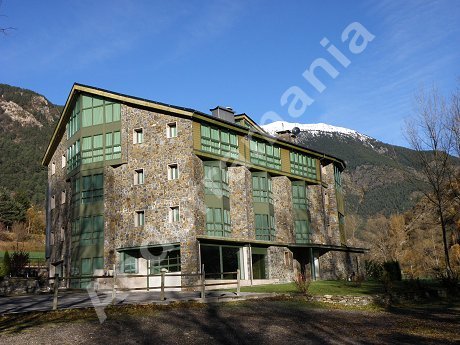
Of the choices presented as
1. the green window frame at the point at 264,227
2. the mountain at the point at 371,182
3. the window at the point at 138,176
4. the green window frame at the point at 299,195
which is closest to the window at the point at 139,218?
the window at the point at 138,176

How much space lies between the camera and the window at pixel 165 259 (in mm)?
30844

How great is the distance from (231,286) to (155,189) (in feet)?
27.2

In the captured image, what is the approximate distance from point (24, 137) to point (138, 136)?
135 m

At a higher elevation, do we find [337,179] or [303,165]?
[303,165]

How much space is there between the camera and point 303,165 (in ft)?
138

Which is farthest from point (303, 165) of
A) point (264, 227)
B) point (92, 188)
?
point (92, 188)

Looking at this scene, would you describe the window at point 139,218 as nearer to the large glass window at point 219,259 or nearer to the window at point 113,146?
the window at point 113,146

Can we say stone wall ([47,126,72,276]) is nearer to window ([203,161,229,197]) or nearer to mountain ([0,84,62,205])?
window ([203,161,229,197])

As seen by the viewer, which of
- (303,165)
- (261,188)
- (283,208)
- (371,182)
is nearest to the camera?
(261,188)

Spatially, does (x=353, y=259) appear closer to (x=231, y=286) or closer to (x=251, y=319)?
(x=231, y=286)

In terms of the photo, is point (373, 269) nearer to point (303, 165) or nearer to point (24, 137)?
point (303, 165)

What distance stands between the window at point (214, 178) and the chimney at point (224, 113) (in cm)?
626

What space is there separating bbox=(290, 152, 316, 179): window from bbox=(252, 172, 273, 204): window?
411 cm

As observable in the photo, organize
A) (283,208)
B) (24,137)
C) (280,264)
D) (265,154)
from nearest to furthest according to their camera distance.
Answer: (280,264), (265,154), (283,208), (24,137)
